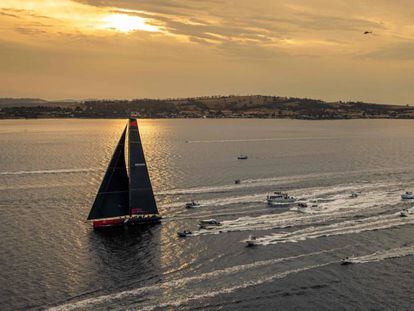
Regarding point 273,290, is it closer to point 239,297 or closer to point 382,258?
point 239,297

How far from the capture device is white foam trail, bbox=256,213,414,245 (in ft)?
229

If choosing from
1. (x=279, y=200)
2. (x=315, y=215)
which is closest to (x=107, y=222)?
(x=279, y=200)

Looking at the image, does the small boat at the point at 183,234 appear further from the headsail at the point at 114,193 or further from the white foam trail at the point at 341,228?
the headsail at the point at 114,193

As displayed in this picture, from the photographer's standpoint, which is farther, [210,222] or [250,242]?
[210,222]

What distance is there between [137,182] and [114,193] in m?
3.85

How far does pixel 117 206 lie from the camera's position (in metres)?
79.4

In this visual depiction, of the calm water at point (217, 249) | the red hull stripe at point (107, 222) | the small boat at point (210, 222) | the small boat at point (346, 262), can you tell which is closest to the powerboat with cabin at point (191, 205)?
the calm water at point (217, 249)

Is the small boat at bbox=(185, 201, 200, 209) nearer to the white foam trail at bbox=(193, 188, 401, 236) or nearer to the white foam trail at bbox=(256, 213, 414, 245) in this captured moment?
the white foam trail at bbox=(193, 188, 401, 236)

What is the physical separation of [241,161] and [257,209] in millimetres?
67526

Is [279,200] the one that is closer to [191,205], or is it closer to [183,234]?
[191,205]

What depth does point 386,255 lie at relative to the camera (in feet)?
211

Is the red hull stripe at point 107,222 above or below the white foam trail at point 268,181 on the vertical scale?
below

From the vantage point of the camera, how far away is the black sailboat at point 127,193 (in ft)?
258

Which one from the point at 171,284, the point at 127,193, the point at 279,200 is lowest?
the point at 171,284
